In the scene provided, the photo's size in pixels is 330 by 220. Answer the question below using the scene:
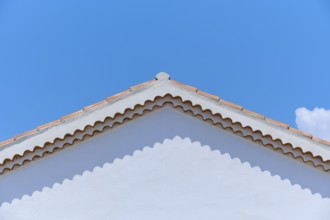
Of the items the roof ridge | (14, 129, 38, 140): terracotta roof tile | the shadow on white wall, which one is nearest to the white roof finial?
the roof ridge

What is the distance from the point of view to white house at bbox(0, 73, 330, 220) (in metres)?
6.80

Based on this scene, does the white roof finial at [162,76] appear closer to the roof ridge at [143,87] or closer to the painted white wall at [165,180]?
the roof ridge at [143,87]

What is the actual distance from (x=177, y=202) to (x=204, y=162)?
815mm

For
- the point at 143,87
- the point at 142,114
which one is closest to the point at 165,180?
the point at 142,114

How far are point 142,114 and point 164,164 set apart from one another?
94 centimetres

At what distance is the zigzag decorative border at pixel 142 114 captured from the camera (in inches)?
270

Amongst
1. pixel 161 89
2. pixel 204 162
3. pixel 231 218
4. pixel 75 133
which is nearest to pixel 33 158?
pixel 75 133

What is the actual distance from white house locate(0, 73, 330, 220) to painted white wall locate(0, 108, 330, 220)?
0.06 ft

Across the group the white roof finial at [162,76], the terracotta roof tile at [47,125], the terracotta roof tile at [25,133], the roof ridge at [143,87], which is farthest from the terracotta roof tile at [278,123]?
the terracotta roof tile at [25,133]

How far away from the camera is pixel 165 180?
6898 mm

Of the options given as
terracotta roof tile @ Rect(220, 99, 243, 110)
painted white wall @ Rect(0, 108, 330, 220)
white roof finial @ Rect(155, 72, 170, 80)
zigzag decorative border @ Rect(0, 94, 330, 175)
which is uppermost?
white roof finial @ Rect(155, 72, 170, 80)

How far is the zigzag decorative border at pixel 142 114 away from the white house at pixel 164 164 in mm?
17

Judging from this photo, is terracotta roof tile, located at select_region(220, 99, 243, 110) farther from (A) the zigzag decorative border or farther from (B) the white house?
(A) the zigzag decorative border

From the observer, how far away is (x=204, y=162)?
22.7 feet
